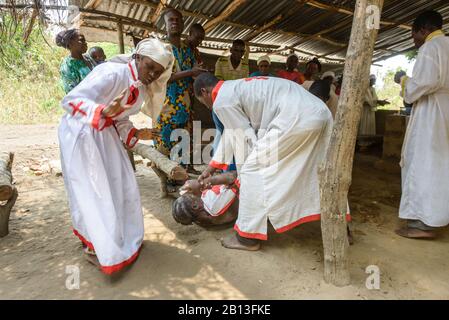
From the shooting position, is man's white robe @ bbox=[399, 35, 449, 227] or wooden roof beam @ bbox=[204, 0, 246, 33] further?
wooden roof beam @ bbox=[204, 0, 246, 33]

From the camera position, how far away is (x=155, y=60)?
234 centimetres

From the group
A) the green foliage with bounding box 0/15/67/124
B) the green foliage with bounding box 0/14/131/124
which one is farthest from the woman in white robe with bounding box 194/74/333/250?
the green foliage with bounding box 0/15/67/124

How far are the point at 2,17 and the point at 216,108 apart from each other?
7.36ft

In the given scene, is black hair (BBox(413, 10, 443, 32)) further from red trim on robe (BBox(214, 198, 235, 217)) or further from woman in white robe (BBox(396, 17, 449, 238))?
red trim on robe (BBox(214, 198, 235, 217))

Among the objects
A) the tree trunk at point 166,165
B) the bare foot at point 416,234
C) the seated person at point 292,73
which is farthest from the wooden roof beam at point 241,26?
the bare foot at point 416,234

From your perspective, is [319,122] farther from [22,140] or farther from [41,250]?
[22,140]

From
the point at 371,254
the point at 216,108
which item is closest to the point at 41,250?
the point at 216,108

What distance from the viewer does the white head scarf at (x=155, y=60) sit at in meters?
2.34

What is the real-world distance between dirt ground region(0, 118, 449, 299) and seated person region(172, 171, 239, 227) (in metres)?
0.13

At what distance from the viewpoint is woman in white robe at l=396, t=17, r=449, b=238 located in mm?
2777

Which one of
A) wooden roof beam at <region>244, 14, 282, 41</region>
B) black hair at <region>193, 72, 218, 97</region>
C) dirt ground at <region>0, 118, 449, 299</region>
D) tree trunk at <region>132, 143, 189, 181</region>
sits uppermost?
wooden roof beam at <region>244, 14, 282, 41</region>

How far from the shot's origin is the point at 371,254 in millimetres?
2641

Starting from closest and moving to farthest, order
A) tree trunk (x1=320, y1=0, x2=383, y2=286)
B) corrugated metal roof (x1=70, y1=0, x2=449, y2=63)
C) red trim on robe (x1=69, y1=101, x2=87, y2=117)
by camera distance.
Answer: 1. tree trunk (x1=320, y1=0, x2=383, y2=286)
2. red trim on robe (x1=69, y1=101, x2=87, y2=117)
3. corrugated metal roof (x1=70, y1=0, x2=449, y2=63)

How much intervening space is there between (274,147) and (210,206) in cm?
97
